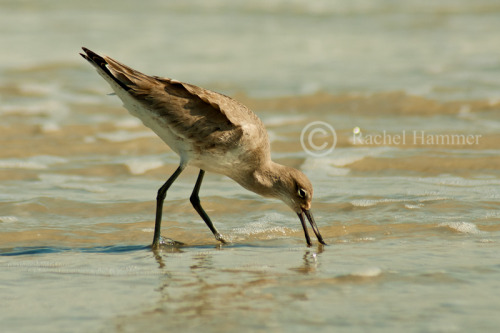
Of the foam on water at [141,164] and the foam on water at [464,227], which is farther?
the foam on water at [141,164]

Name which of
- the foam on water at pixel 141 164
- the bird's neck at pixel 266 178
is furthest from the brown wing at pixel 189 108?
the foam on water at pixel 141 164

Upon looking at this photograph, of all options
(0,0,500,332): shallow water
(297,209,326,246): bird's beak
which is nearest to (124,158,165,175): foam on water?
(0,0,500,332): shallow water

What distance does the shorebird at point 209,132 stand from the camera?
614 centimetres

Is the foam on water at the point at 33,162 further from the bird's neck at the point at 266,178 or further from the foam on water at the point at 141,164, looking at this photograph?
the bird's neck at the point at 266,178

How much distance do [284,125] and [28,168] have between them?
3397 mm

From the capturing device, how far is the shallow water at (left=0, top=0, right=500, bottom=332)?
13.9ft

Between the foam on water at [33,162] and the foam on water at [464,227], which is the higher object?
the foam on water at [33,162]

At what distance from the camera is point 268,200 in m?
7.18

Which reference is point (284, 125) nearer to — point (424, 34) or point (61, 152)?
point (61, 152)

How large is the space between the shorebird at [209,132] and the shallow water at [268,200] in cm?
32

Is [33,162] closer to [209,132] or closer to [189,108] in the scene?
[189,108]

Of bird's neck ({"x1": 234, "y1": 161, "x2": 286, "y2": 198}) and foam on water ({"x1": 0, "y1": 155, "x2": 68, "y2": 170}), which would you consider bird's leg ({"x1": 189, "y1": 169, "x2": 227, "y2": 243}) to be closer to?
bird's neck ({"x1": 234, "y1": 161, "x2": 286, "y2": 198})

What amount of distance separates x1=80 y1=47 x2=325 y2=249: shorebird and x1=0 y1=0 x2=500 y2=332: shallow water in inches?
12.6

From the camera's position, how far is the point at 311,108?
11.3 meters
